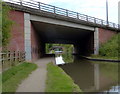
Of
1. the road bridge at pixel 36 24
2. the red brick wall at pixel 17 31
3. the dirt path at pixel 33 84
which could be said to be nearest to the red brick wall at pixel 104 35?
the road bridge at pixel 36 24

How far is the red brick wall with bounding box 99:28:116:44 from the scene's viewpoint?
3249 cm

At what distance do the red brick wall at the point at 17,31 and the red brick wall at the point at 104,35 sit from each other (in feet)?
56.9

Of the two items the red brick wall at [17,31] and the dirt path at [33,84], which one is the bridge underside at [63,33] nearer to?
the red brick wall at [17,31]

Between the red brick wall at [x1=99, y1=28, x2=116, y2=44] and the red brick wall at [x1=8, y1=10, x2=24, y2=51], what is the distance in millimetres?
17340

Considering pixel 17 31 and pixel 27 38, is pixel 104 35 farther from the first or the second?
pixel 17 31

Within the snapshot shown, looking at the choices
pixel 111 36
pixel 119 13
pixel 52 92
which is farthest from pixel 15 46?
pixel 119 13

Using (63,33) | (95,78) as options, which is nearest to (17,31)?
(95,78)

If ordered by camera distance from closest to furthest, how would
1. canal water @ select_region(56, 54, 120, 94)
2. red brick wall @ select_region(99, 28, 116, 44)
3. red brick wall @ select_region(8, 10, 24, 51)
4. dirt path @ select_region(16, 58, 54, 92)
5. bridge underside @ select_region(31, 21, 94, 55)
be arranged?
dirt path @ select_region(16, 58, 54, 92) < canal water @ select_region(56, 54, 120, 94) < red brick wall @ select_region(8, 10, 24, 51) < bridge underside @ select_region(31, 21, 94, 55) < red brick wall @ select_region(99, 28, 116, 44)

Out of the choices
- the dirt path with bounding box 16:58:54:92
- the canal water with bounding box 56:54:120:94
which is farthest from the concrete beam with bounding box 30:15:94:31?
the dirt path with bounding box 16:58:54:92

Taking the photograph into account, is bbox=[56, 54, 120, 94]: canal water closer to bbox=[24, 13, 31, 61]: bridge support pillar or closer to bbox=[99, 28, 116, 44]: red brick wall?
bbox=[24, 13, 31, 61]: bridge support pillar

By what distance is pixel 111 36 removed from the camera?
3519 cm

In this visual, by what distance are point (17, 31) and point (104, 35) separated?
64.7 feet

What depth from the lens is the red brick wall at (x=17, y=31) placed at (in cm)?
1808

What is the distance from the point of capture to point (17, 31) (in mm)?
18484
